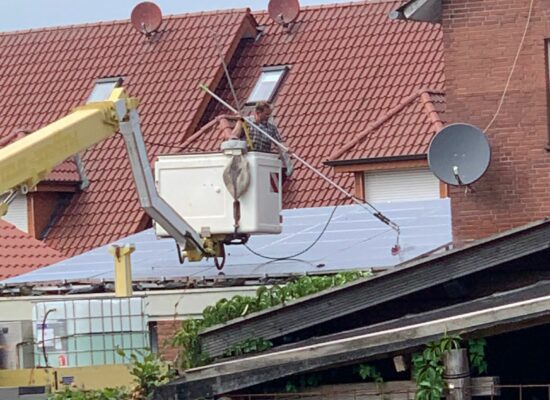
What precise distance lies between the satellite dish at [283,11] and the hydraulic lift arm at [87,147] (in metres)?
18.6

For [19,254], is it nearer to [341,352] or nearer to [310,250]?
[310,250]

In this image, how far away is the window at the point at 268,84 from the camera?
3716cm

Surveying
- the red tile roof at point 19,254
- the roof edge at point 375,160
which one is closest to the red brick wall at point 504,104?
the roof edge at point 375,160

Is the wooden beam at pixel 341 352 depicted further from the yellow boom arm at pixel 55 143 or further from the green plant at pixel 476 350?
the yellow boom arm at pixel 55 143

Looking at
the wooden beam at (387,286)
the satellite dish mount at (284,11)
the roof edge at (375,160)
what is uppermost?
the satellite dish mount at (284,11)

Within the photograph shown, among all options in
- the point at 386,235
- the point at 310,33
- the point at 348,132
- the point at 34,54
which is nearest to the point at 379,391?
the point at 386,235

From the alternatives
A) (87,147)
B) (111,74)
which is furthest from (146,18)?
(87,147)

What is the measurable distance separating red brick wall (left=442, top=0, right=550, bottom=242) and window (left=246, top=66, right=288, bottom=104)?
16.4 meters

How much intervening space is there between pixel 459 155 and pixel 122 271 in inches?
166

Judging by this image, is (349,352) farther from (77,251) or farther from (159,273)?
(77,251)

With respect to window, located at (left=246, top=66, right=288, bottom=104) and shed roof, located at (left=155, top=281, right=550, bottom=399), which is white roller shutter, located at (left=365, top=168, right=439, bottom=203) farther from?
shed roof, located at (left=155, top=281, right=550, bottom=399)

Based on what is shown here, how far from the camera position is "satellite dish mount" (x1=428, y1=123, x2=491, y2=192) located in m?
19.0

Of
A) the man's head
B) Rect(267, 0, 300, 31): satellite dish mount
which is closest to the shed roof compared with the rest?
the man's head

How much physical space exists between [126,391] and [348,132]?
69.0ft
